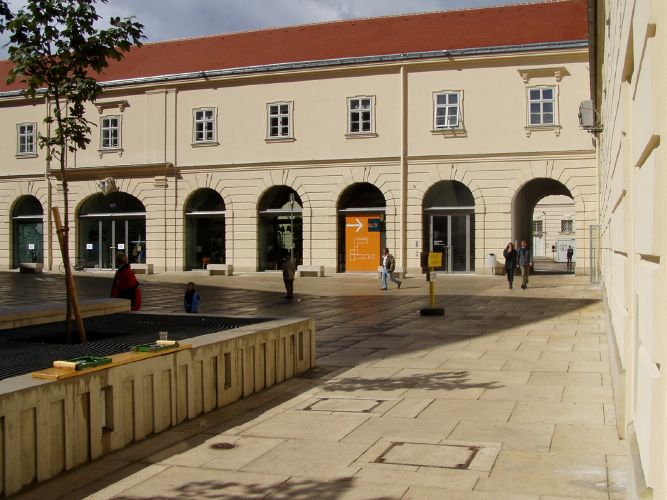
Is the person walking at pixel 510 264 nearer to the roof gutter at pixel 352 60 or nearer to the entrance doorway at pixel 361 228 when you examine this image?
the entrance doorway at pixel 361 228

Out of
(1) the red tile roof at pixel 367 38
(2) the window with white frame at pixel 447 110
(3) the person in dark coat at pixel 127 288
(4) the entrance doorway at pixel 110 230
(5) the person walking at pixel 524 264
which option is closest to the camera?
(3) the person in dark coat at pixel 127 288

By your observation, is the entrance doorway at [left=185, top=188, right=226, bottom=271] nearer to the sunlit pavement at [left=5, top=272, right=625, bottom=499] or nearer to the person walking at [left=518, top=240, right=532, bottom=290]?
the person walking at [left=518, top=240, right=532, bottom=290]

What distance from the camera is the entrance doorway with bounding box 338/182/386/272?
3603 centimetres

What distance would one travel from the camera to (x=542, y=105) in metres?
33.1

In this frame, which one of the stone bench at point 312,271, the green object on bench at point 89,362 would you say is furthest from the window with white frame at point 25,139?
the green object on bench at point 89,362

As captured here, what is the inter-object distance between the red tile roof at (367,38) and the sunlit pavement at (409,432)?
2315 centimetres

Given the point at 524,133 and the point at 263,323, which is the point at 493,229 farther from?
the point at 263,323

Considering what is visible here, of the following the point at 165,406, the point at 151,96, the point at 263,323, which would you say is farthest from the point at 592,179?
the point at 165,406

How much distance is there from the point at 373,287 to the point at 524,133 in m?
10.0

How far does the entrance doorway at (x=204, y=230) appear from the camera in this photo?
127 feet

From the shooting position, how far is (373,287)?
94.1ft

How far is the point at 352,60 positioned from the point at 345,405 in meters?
29.1

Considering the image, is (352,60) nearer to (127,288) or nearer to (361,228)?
(361,228)

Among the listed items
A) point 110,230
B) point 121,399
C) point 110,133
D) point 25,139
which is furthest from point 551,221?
point 121,399
